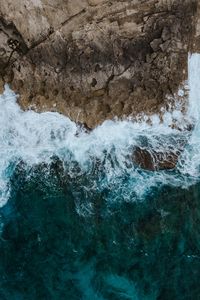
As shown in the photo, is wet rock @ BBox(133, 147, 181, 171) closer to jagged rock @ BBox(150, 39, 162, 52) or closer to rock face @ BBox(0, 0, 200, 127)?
rock face @ BBox(0, 0, 200, 127)

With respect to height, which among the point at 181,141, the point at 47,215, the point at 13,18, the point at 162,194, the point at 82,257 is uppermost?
the point at 13,18

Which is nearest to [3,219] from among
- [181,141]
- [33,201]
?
[33,201]

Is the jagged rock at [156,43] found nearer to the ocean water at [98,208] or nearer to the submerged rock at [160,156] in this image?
the ocean water at [98,208]

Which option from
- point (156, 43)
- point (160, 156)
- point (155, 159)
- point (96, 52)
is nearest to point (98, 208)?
point (155, 159)

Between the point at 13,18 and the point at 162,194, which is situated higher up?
the point at 13,18

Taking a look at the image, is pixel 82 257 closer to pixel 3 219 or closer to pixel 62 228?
pixel 62 228

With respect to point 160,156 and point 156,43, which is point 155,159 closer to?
Result: point 160,156
